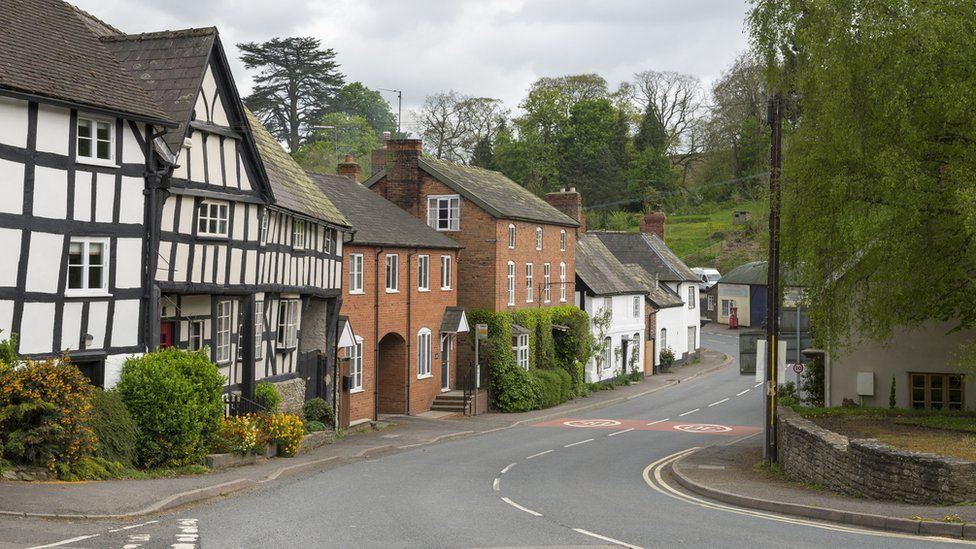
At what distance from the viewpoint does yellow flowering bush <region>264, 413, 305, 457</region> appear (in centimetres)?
2467

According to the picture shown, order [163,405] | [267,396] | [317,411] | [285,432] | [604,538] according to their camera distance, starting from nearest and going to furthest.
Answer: [604,538]
[163,405]
[285,432]
[267,396]
[317,411]

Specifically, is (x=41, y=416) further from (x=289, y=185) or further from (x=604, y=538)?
(x=289, y=185)

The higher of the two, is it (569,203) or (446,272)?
(569,203)

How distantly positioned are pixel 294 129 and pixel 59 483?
2938 inches

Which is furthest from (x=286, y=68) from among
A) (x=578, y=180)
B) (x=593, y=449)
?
(x=593, y=449)

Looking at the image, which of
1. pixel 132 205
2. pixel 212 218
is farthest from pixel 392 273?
pixel 132 205

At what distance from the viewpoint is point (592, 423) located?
3884 cm

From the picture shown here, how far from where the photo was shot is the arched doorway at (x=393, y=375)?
3862cm

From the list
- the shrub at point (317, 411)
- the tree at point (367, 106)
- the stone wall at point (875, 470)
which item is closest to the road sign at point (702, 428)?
the shrub at point (317, 411)

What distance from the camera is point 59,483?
16.9m

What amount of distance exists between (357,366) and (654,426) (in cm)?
1128

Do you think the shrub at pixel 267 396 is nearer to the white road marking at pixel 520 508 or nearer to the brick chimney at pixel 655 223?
the white road marking at pixel 520 508

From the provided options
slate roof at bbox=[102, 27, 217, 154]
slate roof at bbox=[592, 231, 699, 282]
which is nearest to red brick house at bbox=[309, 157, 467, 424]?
slate roof at bbox=[102, 27, 217, 154]

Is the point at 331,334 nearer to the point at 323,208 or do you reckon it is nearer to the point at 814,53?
the point at 323,208
